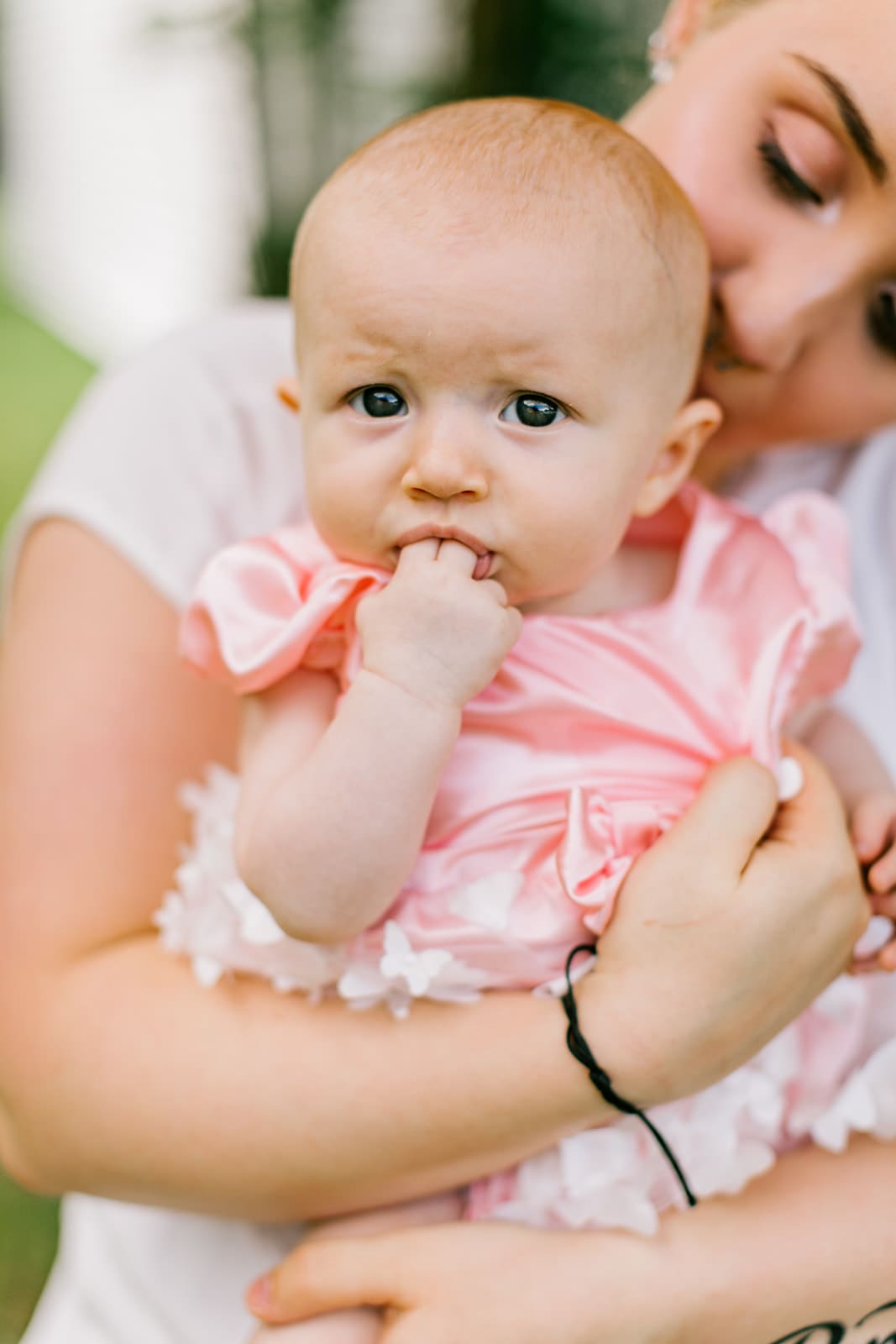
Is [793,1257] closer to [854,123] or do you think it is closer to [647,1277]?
[647,1277]

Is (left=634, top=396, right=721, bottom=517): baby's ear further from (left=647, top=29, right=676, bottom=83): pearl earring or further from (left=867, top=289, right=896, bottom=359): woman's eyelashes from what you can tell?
(left=647, top=29, right=676, bottom=83): pearl earring

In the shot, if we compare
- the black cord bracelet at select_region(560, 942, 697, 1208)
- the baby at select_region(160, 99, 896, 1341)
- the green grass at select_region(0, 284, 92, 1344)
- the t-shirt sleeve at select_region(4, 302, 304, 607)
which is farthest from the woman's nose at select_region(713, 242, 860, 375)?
the green grass at select_region(0, 284, 92, 1344)

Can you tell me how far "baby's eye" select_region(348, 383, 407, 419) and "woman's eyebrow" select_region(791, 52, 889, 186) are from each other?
0.54 metres

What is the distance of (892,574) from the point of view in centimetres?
158

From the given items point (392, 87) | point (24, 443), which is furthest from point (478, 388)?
point (24, 443)

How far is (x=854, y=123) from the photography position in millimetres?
1179

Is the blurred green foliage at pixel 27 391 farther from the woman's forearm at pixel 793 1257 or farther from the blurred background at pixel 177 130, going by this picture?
the woman's forearm at pixel 793 1257

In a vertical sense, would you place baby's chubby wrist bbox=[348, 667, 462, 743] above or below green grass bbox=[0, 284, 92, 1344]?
above

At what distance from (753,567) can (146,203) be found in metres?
5.48

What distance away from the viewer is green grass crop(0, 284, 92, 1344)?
223 centimetres

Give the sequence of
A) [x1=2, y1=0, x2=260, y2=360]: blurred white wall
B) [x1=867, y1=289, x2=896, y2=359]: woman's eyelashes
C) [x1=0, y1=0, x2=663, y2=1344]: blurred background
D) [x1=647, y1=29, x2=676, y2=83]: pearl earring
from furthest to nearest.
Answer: [x1=2, y1=0, x2=260, y2=360]: blurred white wall, [x1=0, y1=0, x2=663, y2=1344]: blurred background, [x1=647, y1=29, x2=676, y2=83]: pearl earring, [x1=867, y1=289, x2=896, y2=359]: woman's eyelashes

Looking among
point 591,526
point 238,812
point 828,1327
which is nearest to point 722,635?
point 591,526

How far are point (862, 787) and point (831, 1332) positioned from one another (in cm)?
58

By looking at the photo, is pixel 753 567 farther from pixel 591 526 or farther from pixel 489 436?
pixel 489 436
